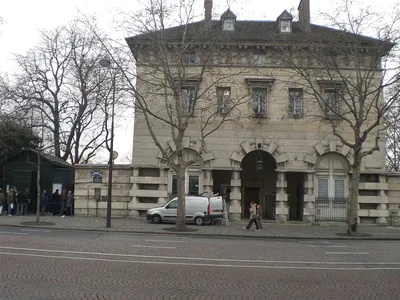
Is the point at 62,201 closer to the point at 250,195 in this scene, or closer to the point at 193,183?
the point at 193,183

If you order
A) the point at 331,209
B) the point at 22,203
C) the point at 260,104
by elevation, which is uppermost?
the point at 260,104

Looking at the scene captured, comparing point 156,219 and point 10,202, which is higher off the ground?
point 10,202

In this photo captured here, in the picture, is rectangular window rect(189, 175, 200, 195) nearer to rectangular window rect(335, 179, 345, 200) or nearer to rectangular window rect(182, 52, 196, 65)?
rectangular window rect(182, 52, 196, 65)

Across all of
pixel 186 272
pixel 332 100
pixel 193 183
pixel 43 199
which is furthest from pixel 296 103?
pixel 186 272

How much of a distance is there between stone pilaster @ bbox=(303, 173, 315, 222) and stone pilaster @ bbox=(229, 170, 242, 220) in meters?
4.33

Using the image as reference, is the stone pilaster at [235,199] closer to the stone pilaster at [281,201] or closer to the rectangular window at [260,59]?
the stone pilaster at [281,201]

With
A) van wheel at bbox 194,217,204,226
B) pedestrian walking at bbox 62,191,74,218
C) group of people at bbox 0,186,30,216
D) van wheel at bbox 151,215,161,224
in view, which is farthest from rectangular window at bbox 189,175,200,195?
group of people at bbox 0,186,30,216

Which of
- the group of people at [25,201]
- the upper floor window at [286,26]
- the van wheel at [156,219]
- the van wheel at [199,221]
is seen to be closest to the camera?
the van wheel at [199,221]

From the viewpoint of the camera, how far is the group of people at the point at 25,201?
27.2 metres

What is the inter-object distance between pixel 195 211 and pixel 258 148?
6.23 m

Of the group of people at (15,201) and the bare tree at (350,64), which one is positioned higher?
the bare tree at (350,64)

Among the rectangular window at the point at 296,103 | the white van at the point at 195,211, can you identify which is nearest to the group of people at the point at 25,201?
the white van at the point at 195,211

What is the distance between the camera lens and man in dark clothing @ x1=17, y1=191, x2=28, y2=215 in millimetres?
27781

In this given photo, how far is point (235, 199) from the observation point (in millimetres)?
27578
